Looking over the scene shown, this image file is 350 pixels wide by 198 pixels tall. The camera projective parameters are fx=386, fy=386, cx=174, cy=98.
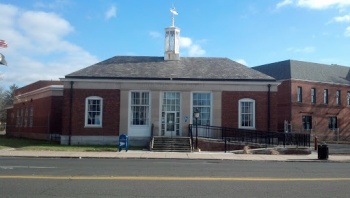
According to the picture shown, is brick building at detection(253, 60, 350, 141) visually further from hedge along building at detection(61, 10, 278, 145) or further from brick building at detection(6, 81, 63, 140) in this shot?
brick building at detection(6, 81, 63, 140)

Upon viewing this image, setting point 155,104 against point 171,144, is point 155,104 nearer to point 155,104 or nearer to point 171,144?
point 155,104

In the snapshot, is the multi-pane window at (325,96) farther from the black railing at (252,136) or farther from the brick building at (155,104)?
the black railing at (252,136)

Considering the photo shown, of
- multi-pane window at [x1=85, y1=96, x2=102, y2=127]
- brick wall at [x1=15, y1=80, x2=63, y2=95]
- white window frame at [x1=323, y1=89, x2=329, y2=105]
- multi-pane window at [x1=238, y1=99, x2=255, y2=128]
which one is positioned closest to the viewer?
multi-pane window at [x1=85, y1=96, x2=102, y2=127]

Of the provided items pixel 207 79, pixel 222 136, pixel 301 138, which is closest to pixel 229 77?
pixel 207 79

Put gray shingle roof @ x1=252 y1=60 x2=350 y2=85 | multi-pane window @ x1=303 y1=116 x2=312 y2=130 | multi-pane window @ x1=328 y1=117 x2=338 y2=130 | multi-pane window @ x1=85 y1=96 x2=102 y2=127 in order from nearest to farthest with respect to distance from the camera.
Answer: multi-pane window @ x1=85 y1=96 x2=102 y2=127
multi-pane window @ x1=303 y1=116 x2=312 y2=130
gray shingle roof @ x1=252 y1=60 x2=350 y2=85
multi-pane window @ x1=328 y1=117 x2=338 y2=130

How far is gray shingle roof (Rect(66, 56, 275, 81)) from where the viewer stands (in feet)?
103

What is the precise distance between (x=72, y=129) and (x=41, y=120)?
32.8ft

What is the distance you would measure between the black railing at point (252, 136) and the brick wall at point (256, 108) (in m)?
0.90

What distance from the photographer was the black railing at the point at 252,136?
1104 inches

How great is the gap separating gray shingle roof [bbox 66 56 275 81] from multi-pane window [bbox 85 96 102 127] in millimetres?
1954

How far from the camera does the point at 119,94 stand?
103ft

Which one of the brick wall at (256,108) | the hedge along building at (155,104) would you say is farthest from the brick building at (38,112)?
the brick wall at (256,108)

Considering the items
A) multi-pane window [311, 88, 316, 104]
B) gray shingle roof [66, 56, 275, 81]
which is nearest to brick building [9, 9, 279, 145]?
gray shingle roof [66, 56, 275, 81]

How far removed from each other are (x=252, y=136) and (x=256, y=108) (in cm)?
250
